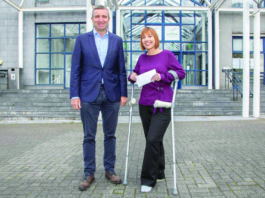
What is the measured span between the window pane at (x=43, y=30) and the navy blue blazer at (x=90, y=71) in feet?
47.2

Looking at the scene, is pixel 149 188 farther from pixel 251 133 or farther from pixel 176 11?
pixel 176 11

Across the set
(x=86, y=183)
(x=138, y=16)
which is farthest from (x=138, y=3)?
(x=86, y=183)

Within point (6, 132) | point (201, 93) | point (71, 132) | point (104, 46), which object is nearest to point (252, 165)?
point (104, 46)

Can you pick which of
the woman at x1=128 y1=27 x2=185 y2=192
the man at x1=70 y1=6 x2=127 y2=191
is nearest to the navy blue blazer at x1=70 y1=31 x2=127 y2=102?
the man at x1=70 y1=6 x2=127 y2=191

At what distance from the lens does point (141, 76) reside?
2961mm

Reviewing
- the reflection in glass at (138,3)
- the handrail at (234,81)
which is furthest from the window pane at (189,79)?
the reflection in glass at (138,3)

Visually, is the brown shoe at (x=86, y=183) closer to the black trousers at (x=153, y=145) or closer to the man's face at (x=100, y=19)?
the black trousers at (x=153, y=145)

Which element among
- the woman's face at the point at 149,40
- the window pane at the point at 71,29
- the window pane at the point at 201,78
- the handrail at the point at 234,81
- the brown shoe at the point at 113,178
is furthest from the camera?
the window pane at the point at 71,29

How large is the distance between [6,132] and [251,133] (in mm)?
7000

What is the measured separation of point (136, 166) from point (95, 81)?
63.1 inches

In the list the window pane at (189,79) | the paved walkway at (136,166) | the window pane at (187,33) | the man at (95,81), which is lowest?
the paved walkway at (136,166)

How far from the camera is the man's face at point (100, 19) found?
10.3ft

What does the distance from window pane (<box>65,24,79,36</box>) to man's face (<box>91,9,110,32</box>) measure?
540 inches

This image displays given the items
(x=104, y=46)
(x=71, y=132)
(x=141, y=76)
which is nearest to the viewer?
(x=141, y=76)
